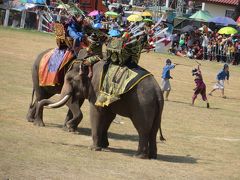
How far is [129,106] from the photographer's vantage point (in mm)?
12812

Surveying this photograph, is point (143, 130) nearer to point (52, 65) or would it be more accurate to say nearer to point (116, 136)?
point (116, 136)

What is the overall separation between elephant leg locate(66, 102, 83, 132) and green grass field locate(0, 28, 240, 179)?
19 cm

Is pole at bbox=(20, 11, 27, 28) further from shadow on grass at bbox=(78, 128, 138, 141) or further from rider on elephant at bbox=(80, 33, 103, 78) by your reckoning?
rider on elephant at bbox=(80, 33, 103, 78)

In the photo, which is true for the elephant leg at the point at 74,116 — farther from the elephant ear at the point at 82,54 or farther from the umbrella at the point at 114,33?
the umbrella at the point at 114,33

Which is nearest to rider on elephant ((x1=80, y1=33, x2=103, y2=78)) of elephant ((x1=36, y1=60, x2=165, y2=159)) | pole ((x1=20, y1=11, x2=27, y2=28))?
elephant ((x1=36, y1=60, x2=165, y2=159))

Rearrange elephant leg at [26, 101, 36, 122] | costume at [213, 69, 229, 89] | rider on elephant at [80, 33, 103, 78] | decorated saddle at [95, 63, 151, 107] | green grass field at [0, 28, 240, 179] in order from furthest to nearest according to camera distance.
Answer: costume at [213, 69, 229, 89] → elephant leg at [26, 101, 36, 122] → rider on elephant at [80, 33, 103, 78] → decorated saddle at [95, 63, 151, 107] → green grass field at [0, 28, 240, 179]

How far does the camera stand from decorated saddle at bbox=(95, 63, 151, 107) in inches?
499

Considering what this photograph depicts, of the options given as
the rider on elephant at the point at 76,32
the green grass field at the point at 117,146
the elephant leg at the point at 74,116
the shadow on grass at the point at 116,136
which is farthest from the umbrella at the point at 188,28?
the elephant leg at the point at 74,116

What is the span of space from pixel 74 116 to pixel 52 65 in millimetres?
1377

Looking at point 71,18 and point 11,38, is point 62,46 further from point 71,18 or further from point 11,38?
point 11,38

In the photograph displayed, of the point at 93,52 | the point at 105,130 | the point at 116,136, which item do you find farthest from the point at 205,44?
the point at 105,130

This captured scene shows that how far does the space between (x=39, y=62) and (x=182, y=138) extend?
351cm

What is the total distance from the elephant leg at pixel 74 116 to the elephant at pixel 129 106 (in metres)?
0.35

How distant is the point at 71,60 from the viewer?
49.0ft
